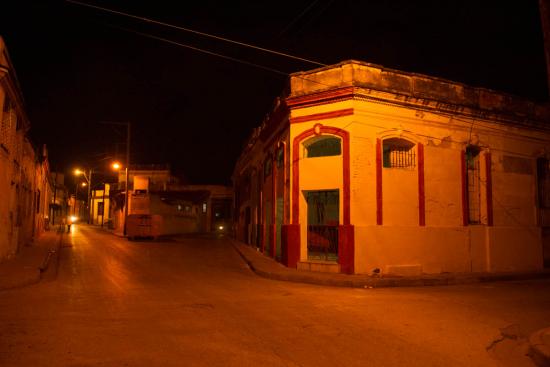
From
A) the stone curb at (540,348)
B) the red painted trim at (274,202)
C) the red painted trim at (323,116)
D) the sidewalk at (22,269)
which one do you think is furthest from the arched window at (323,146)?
the stone curb at (540,348)

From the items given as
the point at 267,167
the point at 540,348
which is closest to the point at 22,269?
the point at 267,167

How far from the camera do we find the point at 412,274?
49.1 ft

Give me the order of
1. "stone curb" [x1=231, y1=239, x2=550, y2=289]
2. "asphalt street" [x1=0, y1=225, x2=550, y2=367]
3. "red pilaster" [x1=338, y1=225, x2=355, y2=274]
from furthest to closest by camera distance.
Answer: "red pilaster" [x1=338, y1=225, x2=355, y2=274]
"stone curb" [x1=231, y1=239, x2=550, y2=289]
"asphalt street" [x1=0, y1=225, x2=550, y2=367]

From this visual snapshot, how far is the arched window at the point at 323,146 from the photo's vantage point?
1609 cm

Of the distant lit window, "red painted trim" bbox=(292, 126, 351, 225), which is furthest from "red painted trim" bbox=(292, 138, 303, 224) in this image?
the distant lit window

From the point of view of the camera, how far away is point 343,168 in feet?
49.2

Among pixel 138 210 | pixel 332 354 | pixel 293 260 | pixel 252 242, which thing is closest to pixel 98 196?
pixel 138 210

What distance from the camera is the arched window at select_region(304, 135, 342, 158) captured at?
52.8 feet

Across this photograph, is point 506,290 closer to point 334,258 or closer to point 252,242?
point 334,258

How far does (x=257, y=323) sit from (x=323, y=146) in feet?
32.6

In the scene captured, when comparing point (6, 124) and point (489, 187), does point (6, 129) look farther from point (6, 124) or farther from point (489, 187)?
point (489, 187)

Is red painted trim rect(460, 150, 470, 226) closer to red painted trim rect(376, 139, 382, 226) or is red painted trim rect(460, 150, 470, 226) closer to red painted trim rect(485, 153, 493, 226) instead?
red painted trim rect(485, 153, 493, 226)

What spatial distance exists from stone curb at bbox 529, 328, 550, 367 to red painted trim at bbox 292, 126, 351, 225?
8352 millimetres

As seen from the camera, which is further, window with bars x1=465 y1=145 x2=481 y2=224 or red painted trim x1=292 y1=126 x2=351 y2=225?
window with bars x1=465 y1=145 x2=481 y2=224
